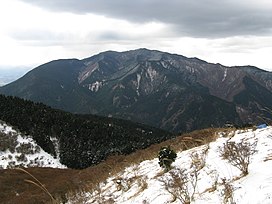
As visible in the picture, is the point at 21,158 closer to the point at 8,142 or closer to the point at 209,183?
the point at 8,142

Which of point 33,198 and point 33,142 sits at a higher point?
point 33,198

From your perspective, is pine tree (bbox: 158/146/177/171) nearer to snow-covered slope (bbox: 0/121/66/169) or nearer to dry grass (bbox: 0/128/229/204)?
dry grass (bbox: 0/128/229/204)

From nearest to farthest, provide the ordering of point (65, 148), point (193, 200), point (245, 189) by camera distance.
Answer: point (245, 189), point (193, 200), point (65, 148)

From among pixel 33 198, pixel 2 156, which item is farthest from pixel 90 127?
pixel 33 198

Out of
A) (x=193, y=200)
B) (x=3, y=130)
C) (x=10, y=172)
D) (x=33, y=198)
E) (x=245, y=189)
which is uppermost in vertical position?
(x=245, y=189)

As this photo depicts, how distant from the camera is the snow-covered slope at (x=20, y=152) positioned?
5441cm

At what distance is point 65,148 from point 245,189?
6323cm

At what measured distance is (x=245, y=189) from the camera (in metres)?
5.29

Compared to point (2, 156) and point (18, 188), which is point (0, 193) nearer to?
point (18, 188)

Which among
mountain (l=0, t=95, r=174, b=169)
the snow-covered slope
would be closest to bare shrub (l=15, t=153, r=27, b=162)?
the snow-covered slope

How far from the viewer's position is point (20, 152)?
57.4 m

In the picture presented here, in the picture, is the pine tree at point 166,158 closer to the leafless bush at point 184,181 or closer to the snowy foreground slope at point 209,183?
the snowy foreground slope at point 209,183

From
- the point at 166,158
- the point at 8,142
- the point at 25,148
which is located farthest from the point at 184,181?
the point at 8,142

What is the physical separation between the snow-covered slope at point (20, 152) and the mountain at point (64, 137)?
16 cm
